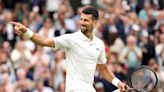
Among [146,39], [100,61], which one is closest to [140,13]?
[146,39]

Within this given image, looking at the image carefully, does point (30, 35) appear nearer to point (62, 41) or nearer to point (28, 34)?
point (28, 34)

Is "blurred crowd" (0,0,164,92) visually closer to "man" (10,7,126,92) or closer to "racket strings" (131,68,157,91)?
"racket strings" (131,68,157,91)

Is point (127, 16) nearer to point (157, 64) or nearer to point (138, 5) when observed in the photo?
point (138, 5)

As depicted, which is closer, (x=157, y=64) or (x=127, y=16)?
(x=157, y=64)

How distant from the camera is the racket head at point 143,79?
11477mm

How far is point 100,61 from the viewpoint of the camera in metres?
12.0

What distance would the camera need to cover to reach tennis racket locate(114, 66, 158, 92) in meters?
11.5

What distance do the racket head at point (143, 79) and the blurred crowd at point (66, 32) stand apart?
5983 mm

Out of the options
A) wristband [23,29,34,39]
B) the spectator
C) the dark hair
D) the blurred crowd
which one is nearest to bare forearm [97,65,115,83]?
the dark hair

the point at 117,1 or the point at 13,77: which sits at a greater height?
the point at 117,1

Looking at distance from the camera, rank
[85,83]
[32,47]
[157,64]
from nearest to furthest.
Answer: [85,83] < [157,64] < [32,47]

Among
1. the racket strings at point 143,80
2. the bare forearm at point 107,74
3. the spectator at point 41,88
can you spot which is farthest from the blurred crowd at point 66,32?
the racket strings at point 143,80

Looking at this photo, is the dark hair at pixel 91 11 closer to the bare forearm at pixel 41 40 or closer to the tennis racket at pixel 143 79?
the bare forearm at pixel 41 40

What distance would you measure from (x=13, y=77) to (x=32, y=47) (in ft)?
4.48
